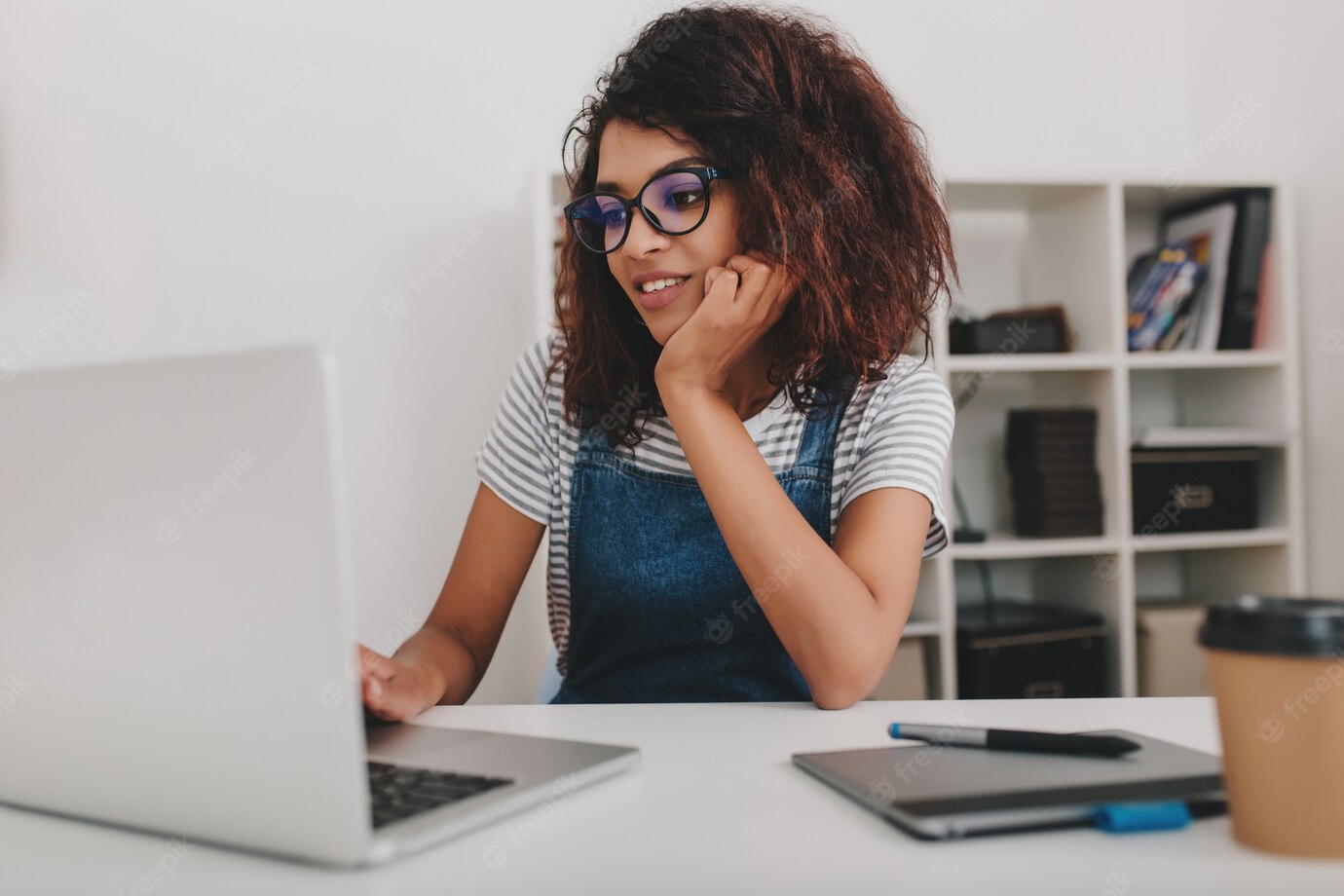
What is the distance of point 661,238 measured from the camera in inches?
48.5

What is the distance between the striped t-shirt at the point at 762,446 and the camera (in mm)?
1201

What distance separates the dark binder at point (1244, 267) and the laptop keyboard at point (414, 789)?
2.49 m

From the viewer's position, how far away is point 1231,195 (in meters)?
2.64

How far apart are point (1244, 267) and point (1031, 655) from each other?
107 centimetres

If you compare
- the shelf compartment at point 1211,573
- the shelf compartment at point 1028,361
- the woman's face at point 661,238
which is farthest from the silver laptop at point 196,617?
the shelf compartment at point 1211,573

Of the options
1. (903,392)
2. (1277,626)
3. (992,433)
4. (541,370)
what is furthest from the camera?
(992,433)

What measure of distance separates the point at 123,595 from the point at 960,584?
2463mm

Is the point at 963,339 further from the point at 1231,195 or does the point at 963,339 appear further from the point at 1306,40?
the point at 1306,40

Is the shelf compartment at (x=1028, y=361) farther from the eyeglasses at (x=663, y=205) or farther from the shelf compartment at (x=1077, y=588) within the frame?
the eyeglasses at (x=663, y=205)

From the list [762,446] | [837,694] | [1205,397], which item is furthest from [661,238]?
[1205,397]

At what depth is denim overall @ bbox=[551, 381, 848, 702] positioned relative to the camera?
1227mm

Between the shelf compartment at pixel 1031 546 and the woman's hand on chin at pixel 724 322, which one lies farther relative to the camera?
the shelf compartment at pixel 1031 546

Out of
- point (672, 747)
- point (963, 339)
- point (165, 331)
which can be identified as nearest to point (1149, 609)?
point (963, 339)

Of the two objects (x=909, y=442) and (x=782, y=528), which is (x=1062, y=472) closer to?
(x=909, y=442)
